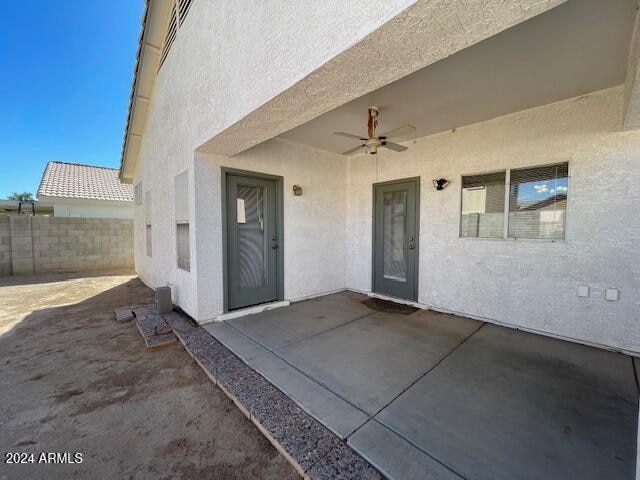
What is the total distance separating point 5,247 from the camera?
802cm

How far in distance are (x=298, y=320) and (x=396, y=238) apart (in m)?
2.60

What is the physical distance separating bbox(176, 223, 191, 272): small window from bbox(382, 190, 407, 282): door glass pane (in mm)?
3784

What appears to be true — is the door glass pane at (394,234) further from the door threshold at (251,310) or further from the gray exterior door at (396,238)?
the door threshold at (251,310)

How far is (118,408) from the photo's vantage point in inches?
86.9

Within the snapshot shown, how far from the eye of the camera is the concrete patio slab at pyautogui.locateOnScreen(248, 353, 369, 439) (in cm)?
192

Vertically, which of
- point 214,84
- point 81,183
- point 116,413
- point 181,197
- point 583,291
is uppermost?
point 81,183

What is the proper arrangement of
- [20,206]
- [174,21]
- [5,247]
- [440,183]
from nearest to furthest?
[440,183]
[174,21]
[5,247]
[20,206]

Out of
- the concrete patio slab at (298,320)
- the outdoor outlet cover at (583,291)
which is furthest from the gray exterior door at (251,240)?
the outdoor outlet cover at (583,291)

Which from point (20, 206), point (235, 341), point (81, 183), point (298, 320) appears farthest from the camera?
point (81, 183)

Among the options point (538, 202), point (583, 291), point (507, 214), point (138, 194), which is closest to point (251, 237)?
point (507, 214)

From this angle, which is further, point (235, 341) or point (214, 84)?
point (235, 341)

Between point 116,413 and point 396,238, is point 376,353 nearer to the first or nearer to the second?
point 116,413

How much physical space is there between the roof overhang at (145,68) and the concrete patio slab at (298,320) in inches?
237

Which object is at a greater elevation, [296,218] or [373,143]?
[373,143]
